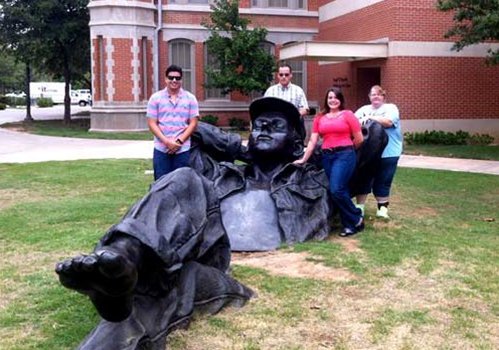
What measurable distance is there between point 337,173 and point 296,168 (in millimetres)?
428

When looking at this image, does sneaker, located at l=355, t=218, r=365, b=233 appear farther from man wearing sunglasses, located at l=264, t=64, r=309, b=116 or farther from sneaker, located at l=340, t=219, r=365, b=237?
man wearing sunglasses, located at l=264, t=64, r=309, b=116

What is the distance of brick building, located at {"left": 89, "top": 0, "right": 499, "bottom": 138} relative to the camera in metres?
20.2

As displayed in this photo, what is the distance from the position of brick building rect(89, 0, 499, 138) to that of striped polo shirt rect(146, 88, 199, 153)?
12762 mm

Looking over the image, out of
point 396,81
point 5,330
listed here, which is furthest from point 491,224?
point 396,81

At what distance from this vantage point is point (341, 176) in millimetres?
7070

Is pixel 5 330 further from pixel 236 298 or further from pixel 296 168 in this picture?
pixel 296 168

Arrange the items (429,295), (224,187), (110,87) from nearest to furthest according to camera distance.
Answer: (429,295), (224,187), (110,87)

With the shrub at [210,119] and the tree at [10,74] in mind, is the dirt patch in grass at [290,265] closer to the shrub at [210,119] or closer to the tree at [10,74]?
the shrub at [210,119]

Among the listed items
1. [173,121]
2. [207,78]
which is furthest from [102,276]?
[207,78]

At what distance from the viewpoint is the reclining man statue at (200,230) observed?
3424mm

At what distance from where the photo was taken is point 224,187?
277 inches

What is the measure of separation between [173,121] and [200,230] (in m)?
2.98

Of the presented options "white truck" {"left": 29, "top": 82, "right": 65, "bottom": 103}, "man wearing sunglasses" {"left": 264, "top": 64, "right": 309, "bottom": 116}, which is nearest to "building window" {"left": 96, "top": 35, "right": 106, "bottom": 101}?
"man wearing sunglasses" {"left": 264, "top": 64, "right": 309, "bottom": 116}

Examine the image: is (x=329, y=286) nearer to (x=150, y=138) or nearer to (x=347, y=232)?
(x=347, y=232)
